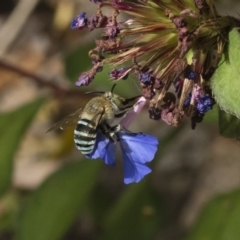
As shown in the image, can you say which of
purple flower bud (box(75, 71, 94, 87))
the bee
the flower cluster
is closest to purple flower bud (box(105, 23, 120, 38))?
the flower cluster

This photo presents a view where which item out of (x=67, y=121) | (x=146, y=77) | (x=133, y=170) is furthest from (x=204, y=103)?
(x=67, y=121)

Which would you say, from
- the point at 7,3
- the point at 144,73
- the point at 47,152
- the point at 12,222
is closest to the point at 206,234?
the point at 144,73

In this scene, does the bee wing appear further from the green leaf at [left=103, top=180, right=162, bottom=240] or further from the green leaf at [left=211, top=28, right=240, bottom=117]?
the green leaf at [left=103, top=180, right=162, bottom=240]

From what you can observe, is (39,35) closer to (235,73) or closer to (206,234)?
(206,234)

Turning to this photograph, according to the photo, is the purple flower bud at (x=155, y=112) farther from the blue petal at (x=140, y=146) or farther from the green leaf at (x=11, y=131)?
the green leaf at (x=11, y=131)

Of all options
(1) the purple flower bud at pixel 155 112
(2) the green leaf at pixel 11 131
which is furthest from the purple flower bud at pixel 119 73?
(2) the green leaf at pixel 11 131

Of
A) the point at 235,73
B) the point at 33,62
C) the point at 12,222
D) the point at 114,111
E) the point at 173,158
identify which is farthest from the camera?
the point at 33,62
